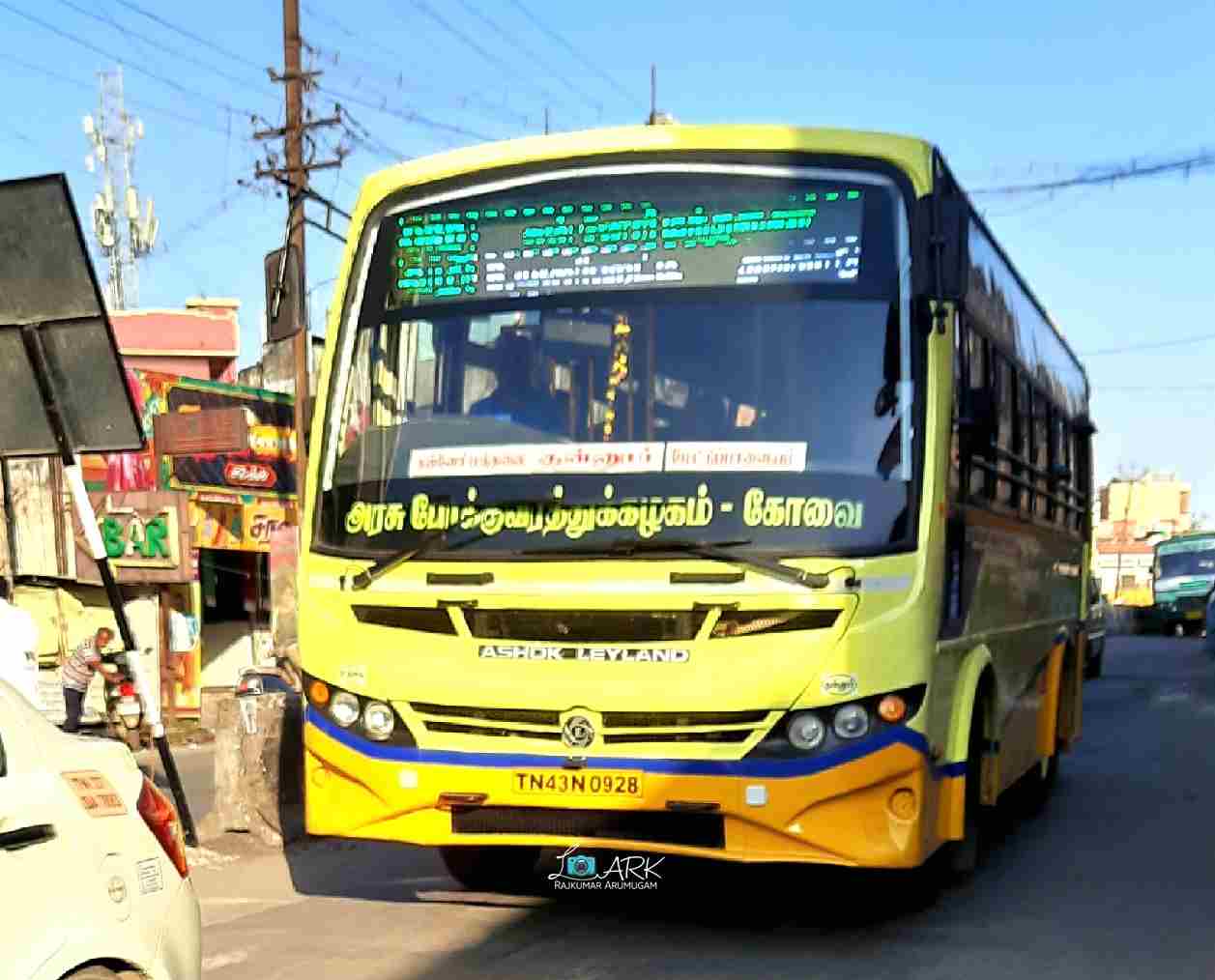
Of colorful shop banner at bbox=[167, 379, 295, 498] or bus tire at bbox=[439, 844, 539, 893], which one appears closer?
bus tire at bbox=[439, 844, 539, 893]

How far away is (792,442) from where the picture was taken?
633 cm

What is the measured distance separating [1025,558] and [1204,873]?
202 cm

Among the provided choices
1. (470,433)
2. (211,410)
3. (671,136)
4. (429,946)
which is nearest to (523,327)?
(470,433)

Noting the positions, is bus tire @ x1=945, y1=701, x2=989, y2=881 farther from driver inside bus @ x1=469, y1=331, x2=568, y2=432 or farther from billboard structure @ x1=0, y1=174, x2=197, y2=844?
billboard structure @ x1=0, y1=174, x2=197, y2=844

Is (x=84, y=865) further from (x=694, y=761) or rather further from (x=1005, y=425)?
(x=1005, y=425)

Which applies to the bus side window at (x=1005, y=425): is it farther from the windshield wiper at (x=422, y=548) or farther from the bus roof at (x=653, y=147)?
the windshield wiper at (x=422, y=548)

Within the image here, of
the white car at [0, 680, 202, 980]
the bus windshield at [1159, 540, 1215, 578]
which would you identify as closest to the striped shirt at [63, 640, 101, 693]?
the white car at [0, 680, 202, 980]

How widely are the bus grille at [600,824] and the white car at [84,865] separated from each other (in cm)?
206

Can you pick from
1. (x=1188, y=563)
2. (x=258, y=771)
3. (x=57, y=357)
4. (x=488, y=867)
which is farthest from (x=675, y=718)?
(x=1188, y=563)

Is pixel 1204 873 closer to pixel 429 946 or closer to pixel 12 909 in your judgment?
pixel 429 946

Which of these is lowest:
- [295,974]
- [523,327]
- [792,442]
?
[295,974]

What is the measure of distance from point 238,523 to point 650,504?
65.6 ft

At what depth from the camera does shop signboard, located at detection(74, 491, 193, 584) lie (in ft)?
74.4

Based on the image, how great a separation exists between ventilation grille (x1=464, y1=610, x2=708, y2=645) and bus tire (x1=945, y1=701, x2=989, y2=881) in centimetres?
184
